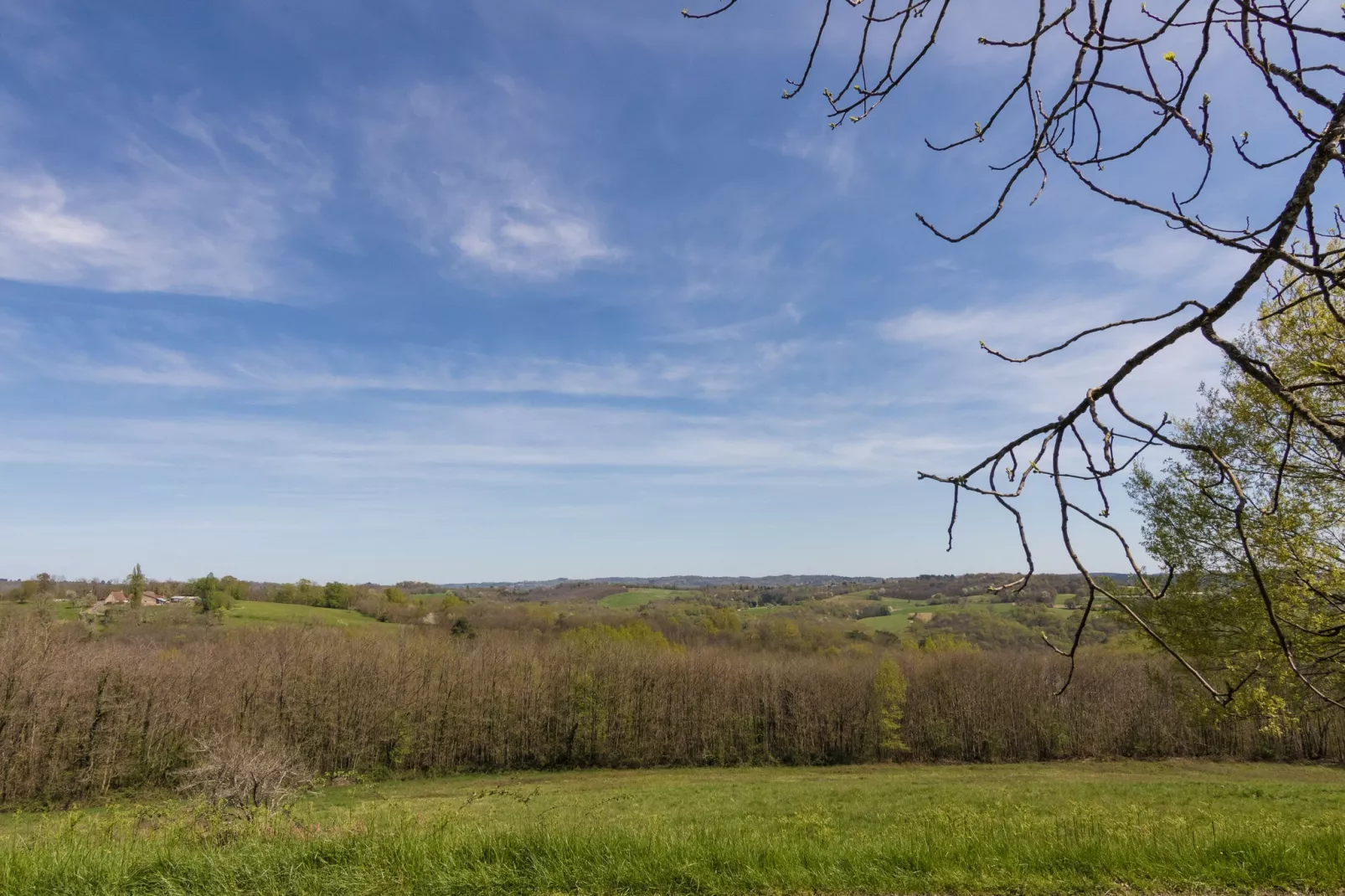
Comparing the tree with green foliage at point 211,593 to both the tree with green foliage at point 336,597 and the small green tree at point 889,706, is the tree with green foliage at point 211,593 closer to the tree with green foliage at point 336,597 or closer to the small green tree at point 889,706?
the tree with green foliage at point 336,597

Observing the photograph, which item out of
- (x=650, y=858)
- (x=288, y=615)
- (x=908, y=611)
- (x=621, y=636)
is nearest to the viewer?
(x=650, y=858)

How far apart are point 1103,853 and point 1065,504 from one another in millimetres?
5233

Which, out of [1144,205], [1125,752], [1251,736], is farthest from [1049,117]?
[1125,752]

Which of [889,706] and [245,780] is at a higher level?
[245,780]

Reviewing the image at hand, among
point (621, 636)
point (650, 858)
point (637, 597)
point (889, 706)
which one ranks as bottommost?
point (889, 706)

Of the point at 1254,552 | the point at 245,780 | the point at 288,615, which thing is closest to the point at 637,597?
the point at 288,615

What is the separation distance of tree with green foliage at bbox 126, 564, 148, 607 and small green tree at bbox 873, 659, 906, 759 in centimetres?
5969

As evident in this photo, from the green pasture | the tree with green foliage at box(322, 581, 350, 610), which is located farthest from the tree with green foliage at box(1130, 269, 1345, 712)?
the tree with green foliage at box(322, 581, 350, 610)

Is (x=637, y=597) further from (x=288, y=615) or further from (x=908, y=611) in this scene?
(x=288, y=615)

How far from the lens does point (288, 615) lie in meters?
54.9

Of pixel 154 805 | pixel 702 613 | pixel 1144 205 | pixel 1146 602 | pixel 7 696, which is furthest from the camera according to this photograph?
pixel 702 613

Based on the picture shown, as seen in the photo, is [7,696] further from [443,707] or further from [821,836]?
[821,836]

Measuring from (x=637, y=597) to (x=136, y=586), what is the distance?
2546 inches

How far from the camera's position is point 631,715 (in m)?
37.5
